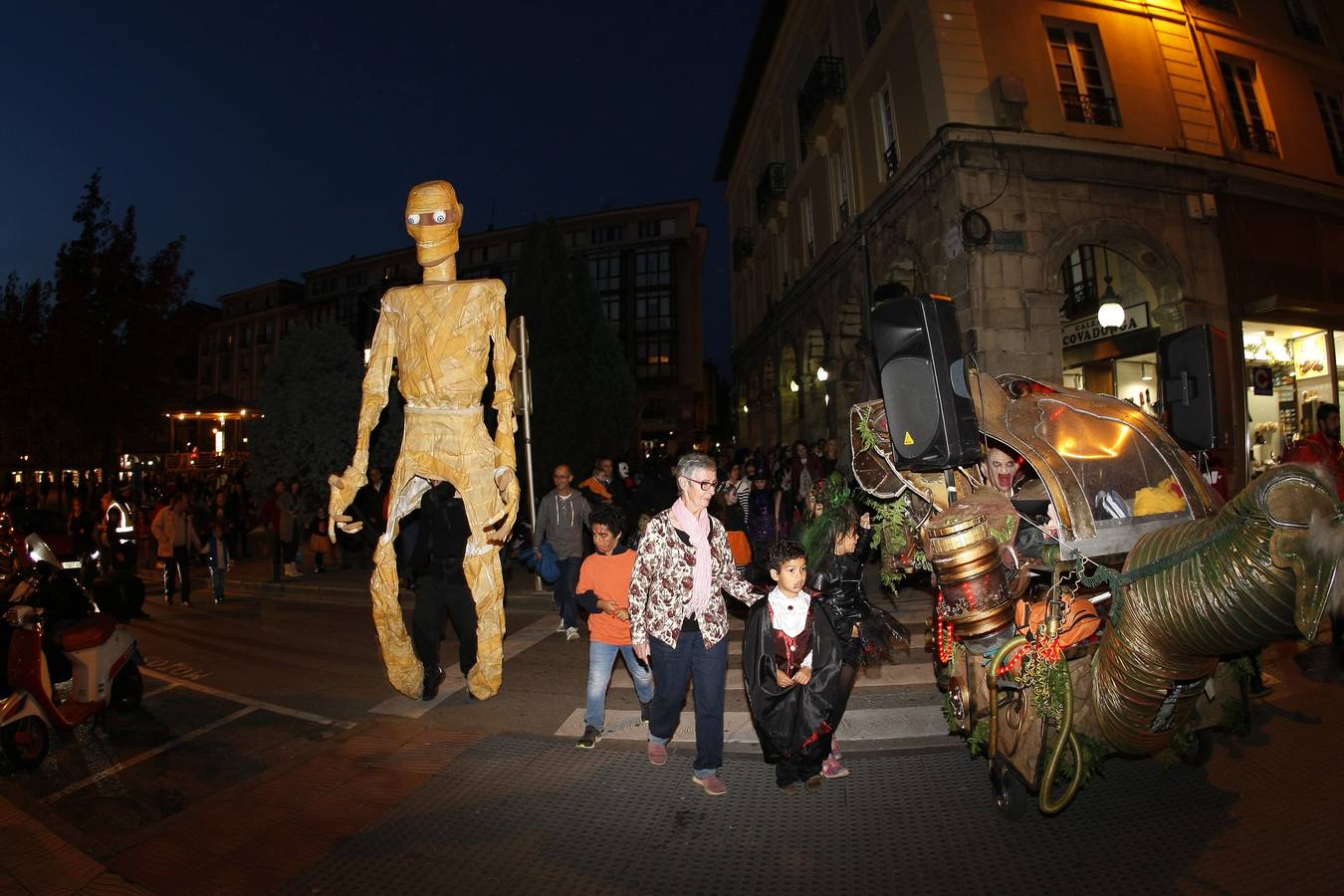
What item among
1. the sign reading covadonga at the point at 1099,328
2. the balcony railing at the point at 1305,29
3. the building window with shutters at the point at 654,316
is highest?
the building window with shutters at the point at 654,316

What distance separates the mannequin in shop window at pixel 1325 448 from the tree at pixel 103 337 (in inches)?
894

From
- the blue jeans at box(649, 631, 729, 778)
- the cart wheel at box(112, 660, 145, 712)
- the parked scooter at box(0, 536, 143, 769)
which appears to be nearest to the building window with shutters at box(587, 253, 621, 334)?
the cart wheel at box(112, 660, 145, 712)

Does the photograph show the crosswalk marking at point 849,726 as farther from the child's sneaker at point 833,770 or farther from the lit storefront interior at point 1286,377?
the lit storefront interior at point 1286,377

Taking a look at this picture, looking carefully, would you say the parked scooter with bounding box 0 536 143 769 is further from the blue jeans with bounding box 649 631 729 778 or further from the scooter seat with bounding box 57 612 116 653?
the blue jeans with bounding box 649 631 729 778

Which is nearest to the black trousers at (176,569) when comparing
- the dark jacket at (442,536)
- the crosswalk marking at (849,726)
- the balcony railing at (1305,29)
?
the dark jacket at (442,536)

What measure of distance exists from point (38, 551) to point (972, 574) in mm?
6900

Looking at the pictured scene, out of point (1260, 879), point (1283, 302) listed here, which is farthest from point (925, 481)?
point (1283, 302)

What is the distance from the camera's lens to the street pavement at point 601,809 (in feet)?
10.4

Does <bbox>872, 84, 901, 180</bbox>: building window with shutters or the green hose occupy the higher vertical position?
<bbox>872, 84, 901, 180</bbox>: building window with shutters

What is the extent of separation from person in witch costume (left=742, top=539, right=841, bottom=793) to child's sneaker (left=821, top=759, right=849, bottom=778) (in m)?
0.30

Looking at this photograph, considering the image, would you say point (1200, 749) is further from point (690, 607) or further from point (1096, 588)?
point (690, 607)

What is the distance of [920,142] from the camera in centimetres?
1328

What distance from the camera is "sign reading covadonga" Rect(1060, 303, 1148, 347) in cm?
1345

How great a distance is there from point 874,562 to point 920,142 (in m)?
7.89
